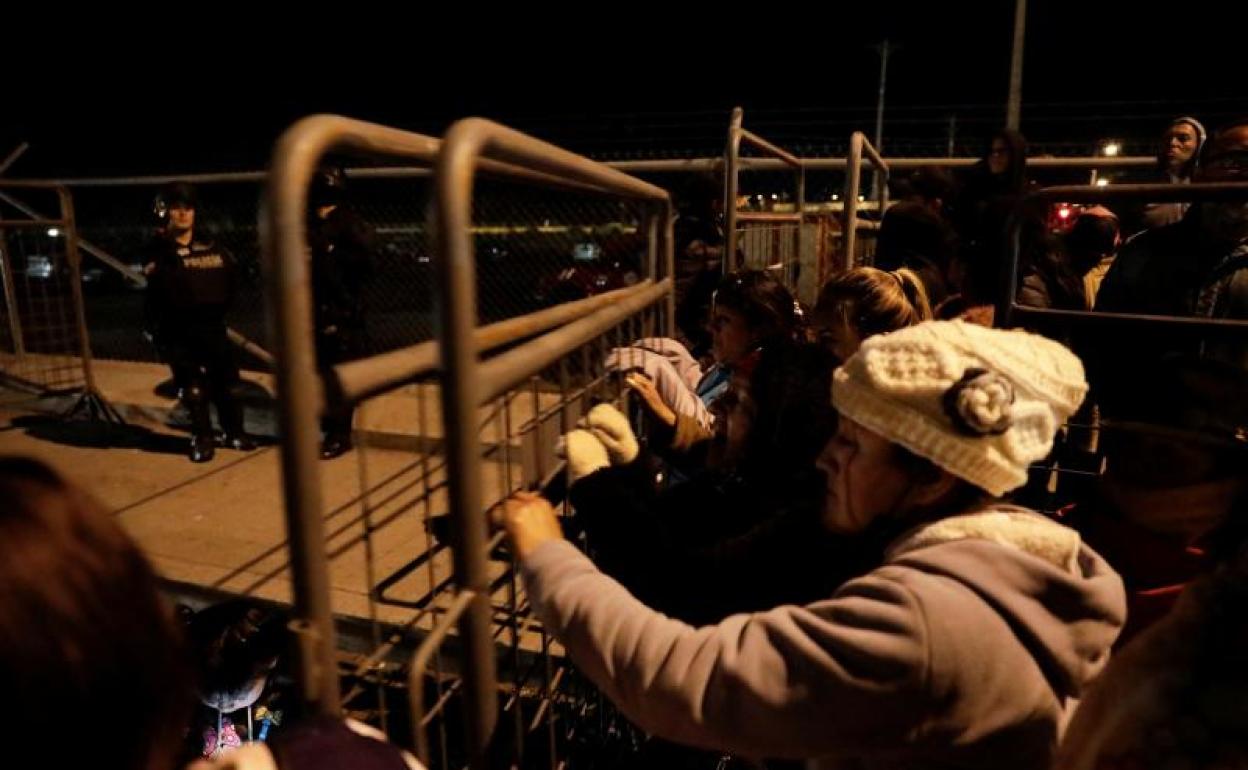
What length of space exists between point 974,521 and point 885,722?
1.08 ft

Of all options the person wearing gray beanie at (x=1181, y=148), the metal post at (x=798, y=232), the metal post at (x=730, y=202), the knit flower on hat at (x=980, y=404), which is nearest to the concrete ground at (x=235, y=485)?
the metal post at (x=730, y=202)

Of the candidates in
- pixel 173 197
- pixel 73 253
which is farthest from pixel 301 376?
pixel 73 253

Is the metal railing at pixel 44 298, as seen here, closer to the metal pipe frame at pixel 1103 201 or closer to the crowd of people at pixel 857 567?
the crowd of people at pixel 857 567

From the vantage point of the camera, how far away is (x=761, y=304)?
265 centimetres

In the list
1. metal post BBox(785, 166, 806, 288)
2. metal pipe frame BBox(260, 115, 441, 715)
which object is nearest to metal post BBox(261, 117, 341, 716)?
metal pipe frame BBox(260, 115, 441, 715)

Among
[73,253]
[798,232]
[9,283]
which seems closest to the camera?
[798,232]

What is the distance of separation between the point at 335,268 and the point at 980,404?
5054mm

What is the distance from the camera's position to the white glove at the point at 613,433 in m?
1.86

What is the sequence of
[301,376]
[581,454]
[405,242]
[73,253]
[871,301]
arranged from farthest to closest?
[405,242] < [73,253] < [871,301] < [581,454] < [301,376]

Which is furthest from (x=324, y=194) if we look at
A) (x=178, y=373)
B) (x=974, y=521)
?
(x=974, y=521)

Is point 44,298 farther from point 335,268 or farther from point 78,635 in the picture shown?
point 78,635

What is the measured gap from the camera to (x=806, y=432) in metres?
2.29

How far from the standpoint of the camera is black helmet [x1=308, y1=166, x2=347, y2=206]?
5.42 meters

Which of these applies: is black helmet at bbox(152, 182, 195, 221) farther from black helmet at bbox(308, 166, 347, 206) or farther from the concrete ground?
the concrete ground
